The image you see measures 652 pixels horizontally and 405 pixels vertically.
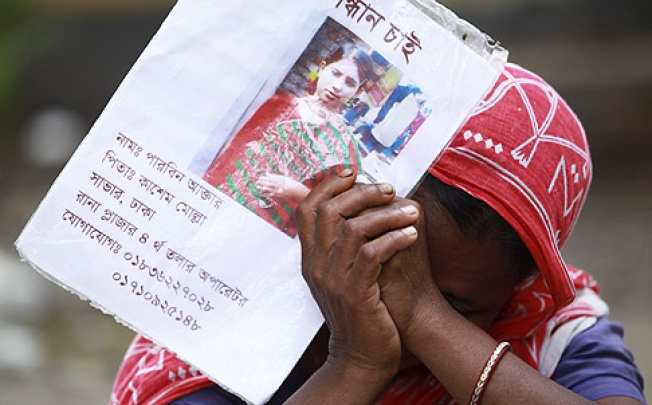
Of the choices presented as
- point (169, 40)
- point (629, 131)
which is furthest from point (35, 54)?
point (169, 40)

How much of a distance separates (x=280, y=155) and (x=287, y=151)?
0.04ft

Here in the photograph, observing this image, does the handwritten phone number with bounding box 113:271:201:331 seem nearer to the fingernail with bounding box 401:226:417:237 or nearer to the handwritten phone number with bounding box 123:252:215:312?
the handwritten phone number with bounding box 123:252:215:312

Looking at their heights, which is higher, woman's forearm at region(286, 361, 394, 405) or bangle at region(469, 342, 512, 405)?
bangle at region(469, 342, 512, 405)

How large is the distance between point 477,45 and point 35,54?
22.3 feet

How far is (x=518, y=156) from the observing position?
1.73 metres

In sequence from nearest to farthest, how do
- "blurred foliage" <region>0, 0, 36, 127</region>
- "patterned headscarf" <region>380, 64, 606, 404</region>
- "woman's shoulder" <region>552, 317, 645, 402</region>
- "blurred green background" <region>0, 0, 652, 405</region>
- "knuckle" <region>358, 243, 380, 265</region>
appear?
"knuckle" <region>358, 243, 380, 265</region>, "patterned headscarf" <region>380, 64, 606, 404</region>, "woman's shoulder" <region>552, 317, 645, 402</region>, "blurred green background" <region>0, 0, 652, 405</region>, "blurred foliage" <region>0, 0, 36, 127</region>

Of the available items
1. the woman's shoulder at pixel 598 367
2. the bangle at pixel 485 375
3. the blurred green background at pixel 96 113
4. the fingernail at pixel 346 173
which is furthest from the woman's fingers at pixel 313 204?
the blurred green background at pixel 96 113

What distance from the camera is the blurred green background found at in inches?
210

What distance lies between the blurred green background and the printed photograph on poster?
10.8ft

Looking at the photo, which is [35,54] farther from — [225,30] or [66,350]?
[225,30]

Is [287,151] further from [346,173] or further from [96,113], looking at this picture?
[96,113]

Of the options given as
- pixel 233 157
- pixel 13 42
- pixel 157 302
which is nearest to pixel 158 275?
pixel 157 302

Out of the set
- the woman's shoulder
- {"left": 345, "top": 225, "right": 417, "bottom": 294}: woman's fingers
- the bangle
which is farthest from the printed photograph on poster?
the woman's shoulder

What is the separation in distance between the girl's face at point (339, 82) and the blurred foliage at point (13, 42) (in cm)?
604
